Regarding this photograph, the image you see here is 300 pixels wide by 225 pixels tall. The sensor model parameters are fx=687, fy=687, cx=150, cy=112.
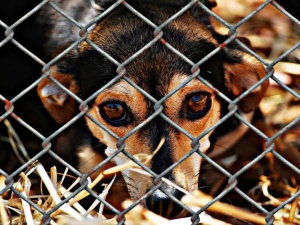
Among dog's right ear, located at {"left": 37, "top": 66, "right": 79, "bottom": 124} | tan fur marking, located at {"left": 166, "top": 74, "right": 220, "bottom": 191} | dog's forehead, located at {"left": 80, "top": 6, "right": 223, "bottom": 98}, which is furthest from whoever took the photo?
dog's right ear, located at {"left": 37, "top": 66, "right": 79, "bottom": 124}

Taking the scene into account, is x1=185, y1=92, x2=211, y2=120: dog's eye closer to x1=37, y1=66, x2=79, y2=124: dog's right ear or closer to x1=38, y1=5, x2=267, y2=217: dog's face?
x1=38, y1=5, x2=267, y2=217: dog's face

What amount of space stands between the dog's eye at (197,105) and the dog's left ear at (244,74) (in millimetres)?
412

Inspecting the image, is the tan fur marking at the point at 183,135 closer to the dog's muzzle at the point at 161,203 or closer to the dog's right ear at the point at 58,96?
the dog's muzzle at the point at 161,203

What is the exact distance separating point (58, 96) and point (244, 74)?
46.3 inches

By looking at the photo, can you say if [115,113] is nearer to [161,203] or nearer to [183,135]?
[183,135]

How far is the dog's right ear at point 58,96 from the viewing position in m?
4.18

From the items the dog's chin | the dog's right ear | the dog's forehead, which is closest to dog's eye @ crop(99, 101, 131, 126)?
the dog's forehead

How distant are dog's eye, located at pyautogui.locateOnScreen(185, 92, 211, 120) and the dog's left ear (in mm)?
412

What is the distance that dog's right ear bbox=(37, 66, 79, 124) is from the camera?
4184 mm

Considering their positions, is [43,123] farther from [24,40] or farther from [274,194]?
[274,194]

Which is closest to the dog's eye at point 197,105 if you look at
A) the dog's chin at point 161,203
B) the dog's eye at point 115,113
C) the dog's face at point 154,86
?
the dog's face at point 154,86

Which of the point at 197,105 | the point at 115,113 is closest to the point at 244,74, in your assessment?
the point at 197,105

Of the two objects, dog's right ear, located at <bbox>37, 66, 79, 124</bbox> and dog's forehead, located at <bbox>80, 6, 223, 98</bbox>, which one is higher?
dog's forehead, located at <bbox>80, 6, 223, 98</bbox>

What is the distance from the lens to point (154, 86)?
12.2 feet
